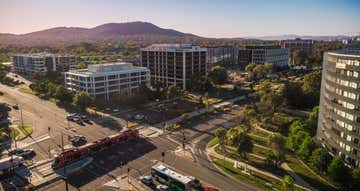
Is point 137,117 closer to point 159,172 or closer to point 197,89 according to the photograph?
point 159,172

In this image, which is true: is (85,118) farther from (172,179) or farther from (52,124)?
(172,179)

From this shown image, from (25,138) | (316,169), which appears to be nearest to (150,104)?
(25,138)

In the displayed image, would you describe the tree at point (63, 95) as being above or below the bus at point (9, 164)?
above

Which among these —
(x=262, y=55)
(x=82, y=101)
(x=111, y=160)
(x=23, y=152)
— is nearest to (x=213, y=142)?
(x=111, y=160)

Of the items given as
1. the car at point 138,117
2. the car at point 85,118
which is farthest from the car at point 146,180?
the car at point 85,118

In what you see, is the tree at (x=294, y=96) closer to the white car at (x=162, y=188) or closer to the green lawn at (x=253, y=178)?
the green lawn at (x=253, y=178)

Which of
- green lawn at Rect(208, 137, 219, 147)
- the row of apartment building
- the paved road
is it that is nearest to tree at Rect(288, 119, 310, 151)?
green lawn at Rect(208, 137, 219, 147)
